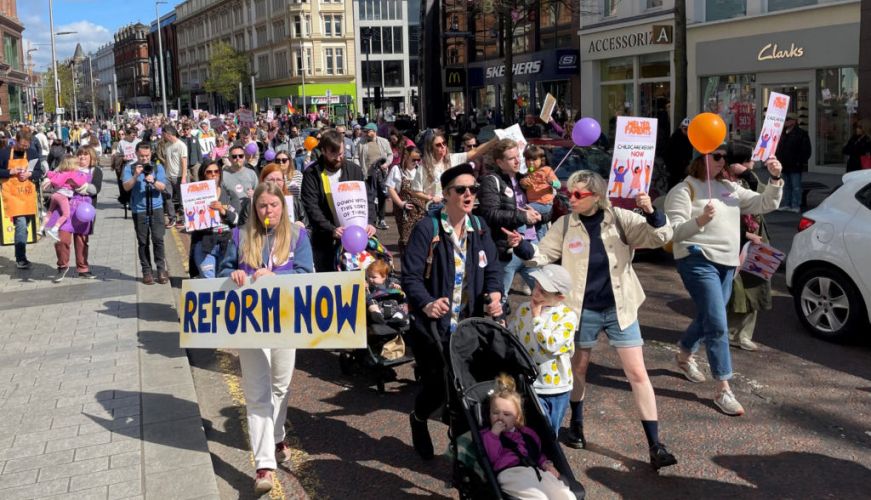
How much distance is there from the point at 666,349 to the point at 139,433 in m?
4.36

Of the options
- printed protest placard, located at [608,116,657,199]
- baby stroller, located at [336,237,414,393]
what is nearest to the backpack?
baby stroller, located at [336,237,414,393]

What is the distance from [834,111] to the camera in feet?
69.7

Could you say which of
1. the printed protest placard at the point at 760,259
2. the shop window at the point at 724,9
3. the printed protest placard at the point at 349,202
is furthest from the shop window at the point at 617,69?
the printed protest placard at the point at 349,202

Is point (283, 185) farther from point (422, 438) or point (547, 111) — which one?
point (547, 111)

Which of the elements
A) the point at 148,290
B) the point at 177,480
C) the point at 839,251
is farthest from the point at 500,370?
the point at 148,290

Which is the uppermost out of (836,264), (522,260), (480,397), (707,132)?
(707,132)

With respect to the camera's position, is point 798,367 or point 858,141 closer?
point 798,367

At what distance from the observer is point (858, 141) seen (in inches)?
594

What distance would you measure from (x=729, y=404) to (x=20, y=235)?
34.6ft

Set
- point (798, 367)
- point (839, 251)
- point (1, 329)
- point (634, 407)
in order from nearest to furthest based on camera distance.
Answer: point (634, 407) → point (798, 367) → point (839, 251) → point (1, 329)

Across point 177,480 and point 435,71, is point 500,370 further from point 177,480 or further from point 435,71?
point 435,71

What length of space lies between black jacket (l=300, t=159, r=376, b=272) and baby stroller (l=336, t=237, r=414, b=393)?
0.22 meters

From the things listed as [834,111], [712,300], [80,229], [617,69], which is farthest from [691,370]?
[617,69]

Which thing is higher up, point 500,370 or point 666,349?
point 500,370
